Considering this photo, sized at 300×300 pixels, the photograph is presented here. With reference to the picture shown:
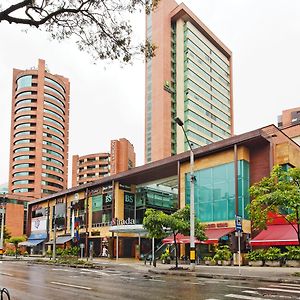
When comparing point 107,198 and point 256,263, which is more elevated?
point 107,198

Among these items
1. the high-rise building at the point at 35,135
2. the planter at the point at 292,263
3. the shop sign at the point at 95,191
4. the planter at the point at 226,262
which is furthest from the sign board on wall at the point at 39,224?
the planter at the point at 292,263

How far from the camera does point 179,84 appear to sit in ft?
347

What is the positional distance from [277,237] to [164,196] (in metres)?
29.7

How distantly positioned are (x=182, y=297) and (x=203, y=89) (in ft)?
332

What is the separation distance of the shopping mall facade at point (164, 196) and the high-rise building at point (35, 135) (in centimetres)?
4911

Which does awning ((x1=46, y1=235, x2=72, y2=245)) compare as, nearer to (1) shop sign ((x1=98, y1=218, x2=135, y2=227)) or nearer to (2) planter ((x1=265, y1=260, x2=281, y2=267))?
(1) shop sign ((x1=98, y1=218, x2=135, y2=227))

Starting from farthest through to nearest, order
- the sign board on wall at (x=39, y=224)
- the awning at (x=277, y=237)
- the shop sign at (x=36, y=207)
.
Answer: the shop sign at (x=36, y=207) → the sign board on wall at (x=39, y=224) → the awning at (x=277, y=237)

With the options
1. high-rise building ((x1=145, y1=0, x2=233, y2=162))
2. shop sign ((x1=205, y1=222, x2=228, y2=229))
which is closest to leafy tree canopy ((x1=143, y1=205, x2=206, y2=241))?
shop sign ((x1=205, y1=222, x2=228, y2=229))

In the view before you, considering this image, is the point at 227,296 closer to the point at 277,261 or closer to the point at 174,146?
the point at 277,261

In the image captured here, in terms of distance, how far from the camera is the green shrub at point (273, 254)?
33.3 metres

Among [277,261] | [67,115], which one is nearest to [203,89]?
[67,115]

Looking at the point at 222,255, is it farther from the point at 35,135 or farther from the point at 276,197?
A: the point at 35,135

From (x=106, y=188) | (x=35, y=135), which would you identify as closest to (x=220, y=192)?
(x=106, y=188)

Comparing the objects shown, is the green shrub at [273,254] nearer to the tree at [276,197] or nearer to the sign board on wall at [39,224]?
the tree at [276,197]
